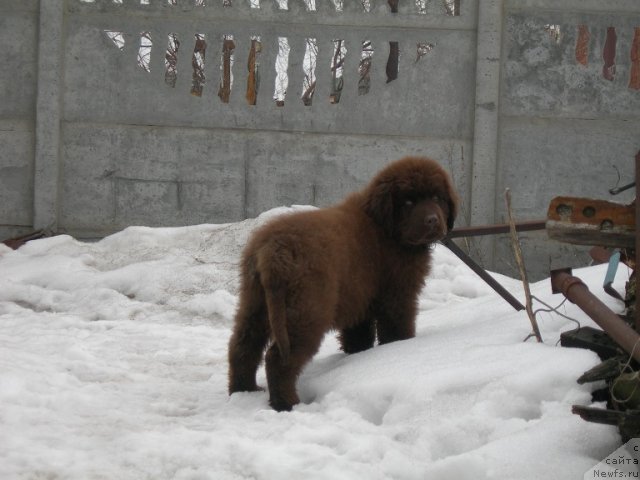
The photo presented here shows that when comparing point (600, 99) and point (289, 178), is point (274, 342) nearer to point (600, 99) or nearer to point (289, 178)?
point (289, 178)

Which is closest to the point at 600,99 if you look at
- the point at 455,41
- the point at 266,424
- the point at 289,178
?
the point at 455,41

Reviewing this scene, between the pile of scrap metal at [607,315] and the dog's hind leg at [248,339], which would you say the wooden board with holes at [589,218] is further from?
the dog's hind leg at [248,339]

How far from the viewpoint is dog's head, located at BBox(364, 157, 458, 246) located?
4617mm

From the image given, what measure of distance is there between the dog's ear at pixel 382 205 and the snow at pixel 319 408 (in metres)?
0.65

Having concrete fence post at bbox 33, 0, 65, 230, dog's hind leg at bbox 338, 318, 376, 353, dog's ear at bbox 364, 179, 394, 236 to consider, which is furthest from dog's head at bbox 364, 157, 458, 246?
concrete fence post at bbox 33, 0, 65, 230

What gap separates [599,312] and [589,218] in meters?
0.39

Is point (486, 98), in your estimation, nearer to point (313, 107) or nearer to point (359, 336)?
Result: point (313, 107)

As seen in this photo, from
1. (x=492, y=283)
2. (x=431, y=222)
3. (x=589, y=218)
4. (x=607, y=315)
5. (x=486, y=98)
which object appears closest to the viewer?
(x=607, y=315)

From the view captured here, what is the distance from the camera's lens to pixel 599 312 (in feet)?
10.5

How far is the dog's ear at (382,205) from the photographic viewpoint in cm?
470

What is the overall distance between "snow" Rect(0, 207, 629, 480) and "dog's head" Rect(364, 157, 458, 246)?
1.84ft

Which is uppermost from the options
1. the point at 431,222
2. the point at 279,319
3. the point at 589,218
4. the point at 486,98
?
the point at 486,98

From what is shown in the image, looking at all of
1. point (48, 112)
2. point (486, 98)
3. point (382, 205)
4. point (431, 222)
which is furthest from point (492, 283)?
point (48, 112)

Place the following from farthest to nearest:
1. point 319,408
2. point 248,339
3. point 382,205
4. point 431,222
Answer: point 382,205
point 431,222
point 248,339
point 319,408
